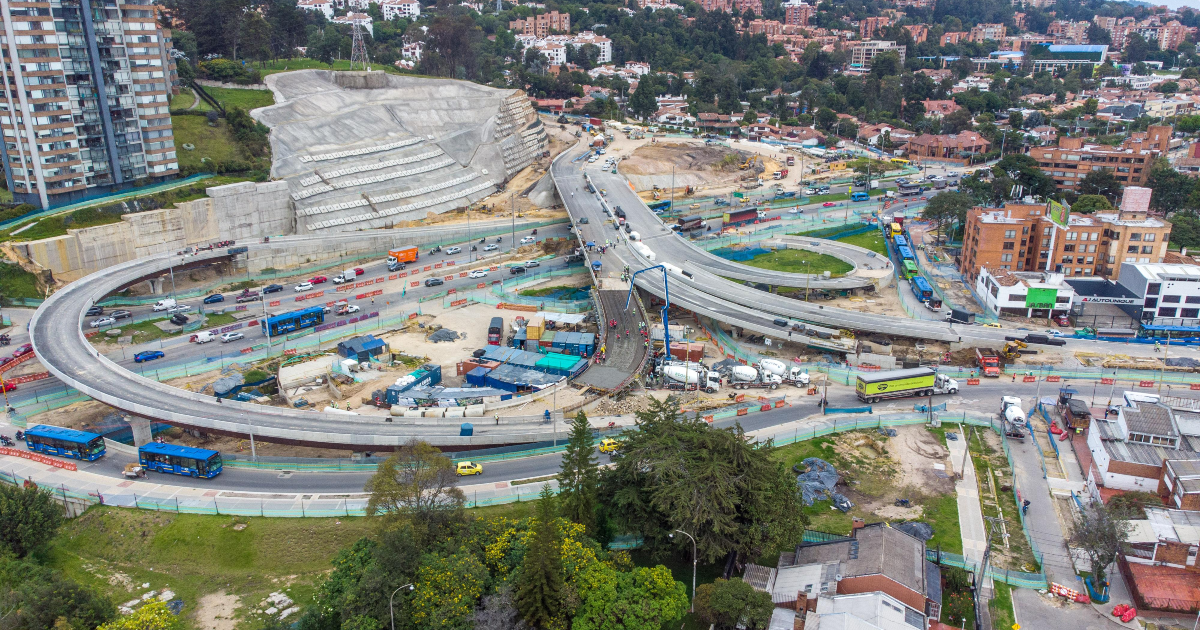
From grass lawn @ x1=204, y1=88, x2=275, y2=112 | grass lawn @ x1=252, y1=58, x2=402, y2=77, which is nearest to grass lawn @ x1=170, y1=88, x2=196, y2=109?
grass lawn @ x1=204, y1=88, x2=275, y2=112

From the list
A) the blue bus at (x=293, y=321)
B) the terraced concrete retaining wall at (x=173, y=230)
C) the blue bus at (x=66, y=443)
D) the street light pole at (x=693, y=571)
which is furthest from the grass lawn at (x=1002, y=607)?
the terraced concrete retaining wall at (x=173, y=230)

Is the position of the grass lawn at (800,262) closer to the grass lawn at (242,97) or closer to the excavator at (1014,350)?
the excavator at (1014,350)

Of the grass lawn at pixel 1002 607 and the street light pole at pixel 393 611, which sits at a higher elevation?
the street light pole at pixel 393 611

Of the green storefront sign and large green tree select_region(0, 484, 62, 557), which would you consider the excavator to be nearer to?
the green storefront sign

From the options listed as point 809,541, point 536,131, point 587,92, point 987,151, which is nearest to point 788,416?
point 809,541

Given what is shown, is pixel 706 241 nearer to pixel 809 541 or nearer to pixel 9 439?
pixel 809 541

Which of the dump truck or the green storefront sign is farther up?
the green storefront sign

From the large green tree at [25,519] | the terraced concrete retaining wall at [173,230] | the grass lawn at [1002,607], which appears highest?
the terraced concrete retaining wall at [173,230]

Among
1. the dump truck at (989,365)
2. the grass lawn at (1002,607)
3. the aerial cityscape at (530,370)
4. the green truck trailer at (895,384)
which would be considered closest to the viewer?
the grass lawn at (1002,607)
